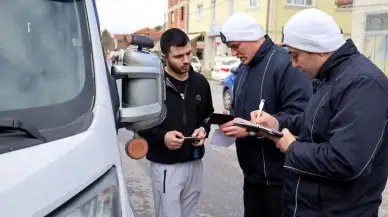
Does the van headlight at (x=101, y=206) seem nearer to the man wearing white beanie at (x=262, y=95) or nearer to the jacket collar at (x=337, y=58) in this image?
the jacket collar at (x=337, y=58)

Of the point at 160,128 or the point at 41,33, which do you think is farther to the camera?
the point at 160,128

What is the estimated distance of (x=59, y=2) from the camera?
2.03 metres

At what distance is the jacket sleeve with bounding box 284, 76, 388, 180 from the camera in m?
1.90

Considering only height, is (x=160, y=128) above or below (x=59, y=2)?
below

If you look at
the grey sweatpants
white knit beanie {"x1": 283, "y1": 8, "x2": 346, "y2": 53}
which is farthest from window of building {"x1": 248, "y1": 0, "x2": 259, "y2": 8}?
white knit beanie {"x1": 283, "y1": 8, "x2": 346, "y2": 53}

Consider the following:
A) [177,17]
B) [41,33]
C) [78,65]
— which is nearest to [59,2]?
[41,33]

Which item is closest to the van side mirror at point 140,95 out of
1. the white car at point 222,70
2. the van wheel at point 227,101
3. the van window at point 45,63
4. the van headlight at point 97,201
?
the van window at point 45,63

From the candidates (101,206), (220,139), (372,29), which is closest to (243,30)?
(220,139)

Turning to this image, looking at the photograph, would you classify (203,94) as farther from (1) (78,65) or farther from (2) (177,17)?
(2) (177,17)

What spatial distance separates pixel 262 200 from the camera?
301cm

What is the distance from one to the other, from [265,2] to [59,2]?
978 inches

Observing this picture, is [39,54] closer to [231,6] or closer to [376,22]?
[376,22]

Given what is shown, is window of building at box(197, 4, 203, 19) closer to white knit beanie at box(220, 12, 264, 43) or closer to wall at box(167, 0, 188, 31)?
wall at box(167, 0, 188, 31)

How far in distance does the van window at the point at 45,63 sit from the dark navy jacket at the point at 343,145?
106 cm
